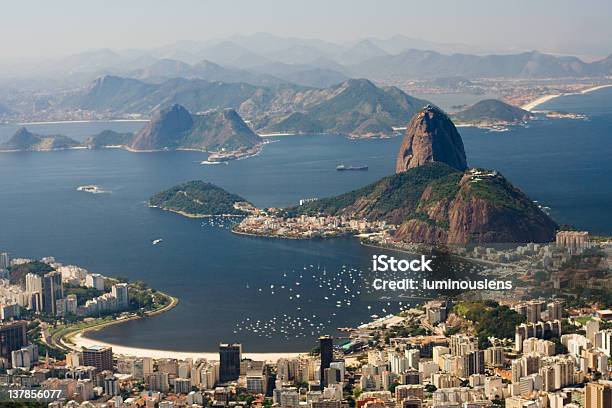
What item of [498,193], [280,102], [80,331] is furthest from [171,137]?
[80,331]

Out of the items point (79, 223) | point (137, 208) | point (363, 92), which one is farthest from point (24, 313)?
point (363, 92)

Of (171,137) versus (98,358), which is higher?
(171,137)

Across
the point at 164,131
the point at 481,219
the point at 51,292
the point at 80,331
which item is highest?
the point at 164,131

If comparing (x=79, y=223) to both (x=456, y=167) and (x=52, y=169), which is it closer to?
(x=456, y=167)

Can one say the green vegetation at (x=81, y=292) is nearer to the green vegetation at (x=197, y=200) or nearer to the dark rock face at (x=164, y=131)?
the green vegetation at (x=197, y=200)

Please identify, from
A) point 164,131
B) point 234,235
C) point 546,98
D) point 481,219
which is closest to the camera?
point 481,219

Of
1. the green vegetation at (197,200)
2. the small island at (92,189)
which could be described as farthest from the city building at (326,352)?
the small island at (92,189)

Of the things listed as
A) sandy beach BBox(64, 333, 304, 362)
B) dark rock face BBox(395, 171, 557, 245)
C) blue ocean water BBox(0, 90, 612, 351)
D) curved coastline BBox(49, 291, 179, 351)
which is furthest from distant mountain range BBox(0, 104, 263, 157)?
sandy beach BBox(64, 333, 304, 362)

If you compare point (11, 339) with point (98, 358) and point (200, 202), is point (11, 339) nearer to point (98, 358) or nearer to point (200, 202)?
point (98, 358)
